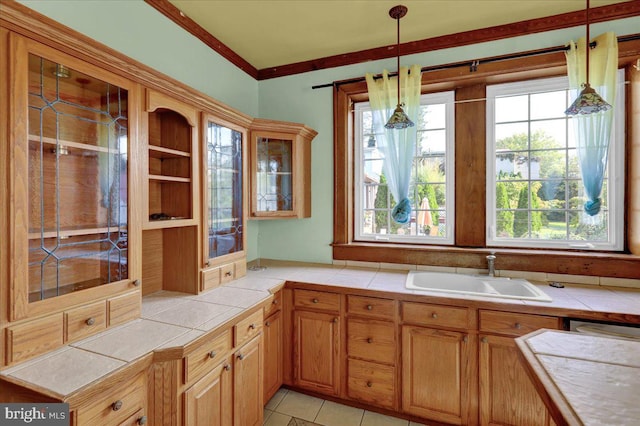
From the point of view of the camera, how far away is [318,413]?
6.68 feet

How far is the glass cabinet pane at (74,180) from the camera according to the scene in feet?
3.73

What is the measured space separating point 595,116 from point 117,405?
3126 millimetres

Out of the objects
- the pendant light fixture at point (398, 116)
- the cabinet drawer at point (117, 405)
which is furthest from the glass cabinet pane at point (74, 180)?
the pendant light fixture at point (398, 116)

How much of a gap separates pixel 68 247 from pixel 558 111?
10.6 feet

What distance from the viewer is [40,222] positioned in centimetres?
115

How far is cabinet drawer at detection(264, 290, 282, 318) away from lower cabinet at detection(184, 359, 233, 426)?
467 mm

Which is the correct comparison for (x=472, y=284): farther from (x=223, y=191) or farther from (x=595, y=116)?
(x=223, y=191)

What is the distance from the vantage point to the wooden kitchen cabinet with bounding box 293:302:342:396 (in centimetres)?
208

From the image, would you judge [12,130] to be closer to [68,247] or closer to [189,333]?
[68,247]

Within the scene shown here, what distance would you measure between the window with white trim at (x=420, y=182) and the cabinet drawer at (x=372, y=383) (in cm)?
107

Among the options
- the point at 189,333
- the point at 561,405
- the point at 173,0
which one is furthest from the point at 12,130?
the point at 561,405

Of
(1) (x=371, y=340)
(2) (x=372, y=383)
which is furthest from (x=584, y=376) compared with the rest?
(2) (x=372, y=383)

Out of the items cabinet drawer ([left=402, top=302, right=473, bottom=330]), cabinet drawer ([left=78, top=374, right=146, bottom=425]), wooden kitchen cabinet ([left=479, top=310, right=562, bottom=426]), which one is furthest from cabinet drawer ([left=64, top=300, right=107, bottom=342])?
wooden kitchen cabinet ([left=479, top=310, right=562, bottom=426])

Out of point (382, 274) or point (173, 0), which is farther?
point (382, 274)
